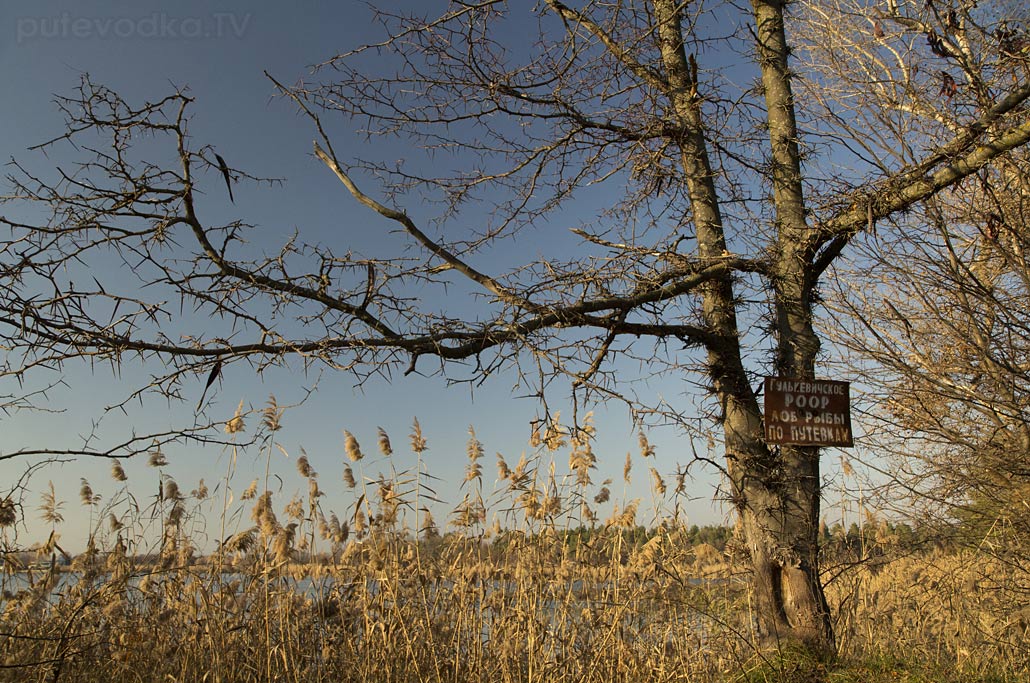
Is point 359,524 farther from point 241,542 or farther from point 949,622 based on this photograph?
point 949,622

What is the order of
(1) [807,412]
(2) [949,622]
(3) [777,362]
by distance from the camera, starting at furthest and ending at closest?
(2) [949,622], (3) [777,362], (1) [807,412]

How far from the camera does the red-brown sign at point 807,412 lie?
4551 millimetres

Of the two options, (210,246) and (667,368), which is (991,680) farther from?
(210,246)

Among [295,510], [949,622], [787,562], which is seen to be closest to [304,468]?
[295,510]

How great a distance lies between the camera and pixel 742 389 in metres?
4.84

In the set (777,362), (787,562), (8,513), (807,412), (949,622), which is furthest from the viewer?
(949,622)

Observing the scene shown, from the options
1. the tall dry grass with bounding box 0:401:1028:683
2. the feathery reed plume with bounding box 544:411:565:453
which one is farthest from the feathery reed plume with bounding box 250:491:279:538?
the feathery reed plume with bounding box 544:411:565:453

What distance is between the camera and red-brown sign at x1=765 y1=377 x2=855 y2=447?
4551mm

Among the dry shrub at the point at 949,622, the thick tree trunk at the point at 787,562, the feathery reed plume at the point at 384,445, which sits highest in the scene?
the feathery reed plume at the point at 384,445

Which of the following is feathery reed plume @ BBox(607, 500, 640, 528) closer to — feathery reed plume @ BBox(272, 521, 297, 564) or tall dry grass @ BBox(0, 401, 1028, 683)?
tall dry grass @ BBox(0, 401, 1028, 683)

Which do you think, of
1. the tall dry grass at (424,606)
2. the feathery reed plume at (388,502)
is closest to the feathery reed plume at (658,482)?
the tall dry grass at (424,606)

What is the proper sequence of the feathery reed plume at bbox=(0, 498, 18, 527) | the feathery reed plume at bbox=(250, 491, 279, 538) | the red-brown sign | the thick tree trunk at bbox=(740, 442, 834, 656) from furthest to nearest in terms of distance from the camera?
the feathery reed plume at bbox=(250, 491, 279, 538) < the red-brown sign < the thick tree trunk at bbox=(740, 442, 834, 656) < the feathery reed plume at bbox=(0, 498, 18, 527)

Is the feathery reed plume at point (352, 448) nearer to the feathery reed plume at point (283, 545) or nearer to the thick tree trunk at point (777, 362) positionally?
the feathery reed plume at point (283, 545)

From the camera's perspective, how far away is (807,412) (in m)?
4.62
